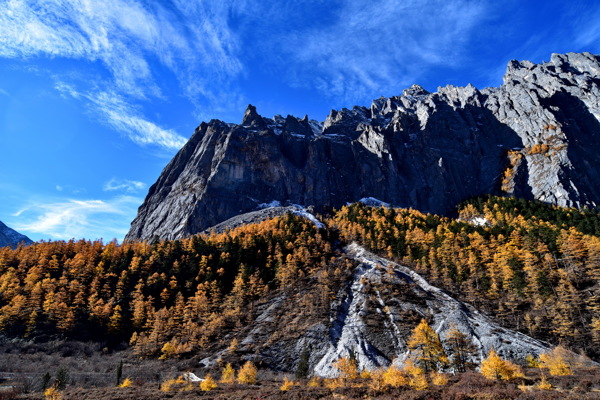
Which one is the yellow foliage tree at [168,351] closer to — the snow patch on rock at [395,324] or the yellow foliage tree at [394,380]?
the snow patch on rock at [395,324]

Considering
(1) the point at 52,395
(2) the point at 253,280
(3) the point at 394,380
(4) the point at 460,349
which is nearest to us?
(3) the point at 394,380

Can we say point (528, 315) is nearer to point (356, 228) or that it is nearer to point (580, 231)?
point (580, 231)

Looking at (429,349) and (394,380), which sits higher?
(429,349)

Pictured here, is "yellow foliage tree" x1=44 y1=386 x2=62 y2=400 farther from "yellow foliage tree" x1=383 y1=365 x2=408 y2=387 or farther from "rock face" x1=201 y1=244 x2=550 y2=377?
"rock face" x1=201 y1=244 x2=550 y2=377

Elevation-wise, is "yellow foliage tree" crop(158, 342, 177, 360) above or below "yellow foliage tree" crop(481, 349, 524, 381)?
below

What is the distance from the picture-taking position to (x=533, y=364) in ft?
172

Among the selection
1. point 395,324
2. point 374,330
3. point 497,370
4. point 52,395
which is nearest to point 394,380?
point 497,370

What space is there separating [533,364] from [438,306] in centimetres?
2584

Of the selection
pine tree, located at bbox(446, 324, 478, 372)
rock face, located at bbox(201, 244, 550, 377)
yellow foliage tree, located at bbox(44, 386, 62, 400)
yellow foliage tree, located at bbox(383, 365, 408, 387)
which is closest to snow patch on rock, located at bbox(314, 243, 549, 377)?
rock face, located at bbox(201, 244, 550, 377)

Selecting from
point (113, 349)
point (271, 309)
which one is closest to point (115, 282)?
point (113, 349)

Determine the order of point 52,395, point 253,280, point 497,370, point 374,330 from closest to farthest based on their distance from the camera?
point 52,395 → point 497,370 → point 374,330 → point 253,280

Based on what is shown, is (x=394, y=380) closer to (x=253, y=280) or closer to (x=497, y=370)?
(x=497, y=370)

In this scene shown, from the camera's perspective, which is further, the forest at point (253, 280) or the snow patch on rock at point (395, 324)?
the forest at point (253, 280)

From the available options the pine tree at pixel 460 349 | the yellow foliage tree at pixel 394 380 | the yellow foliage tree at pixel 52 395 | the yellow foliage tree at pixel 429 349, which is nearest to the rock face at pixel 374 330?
the pine tree at pixel 460 349
